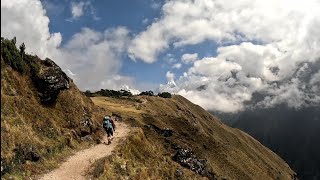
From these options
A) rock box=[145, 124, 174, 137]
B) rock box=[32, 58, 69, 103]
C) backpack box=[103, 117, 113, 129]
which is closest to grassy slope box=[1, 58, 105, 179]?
rock box=[32, 58, 69, 103]

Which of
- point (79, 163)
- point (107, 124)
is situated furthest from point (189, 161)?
point (79, 163)

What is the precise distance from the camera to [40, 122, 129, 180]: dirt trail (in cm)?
3316

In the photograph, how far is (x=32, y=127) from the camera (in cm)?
3875

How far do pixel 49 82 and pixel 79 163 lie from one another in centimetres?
1268

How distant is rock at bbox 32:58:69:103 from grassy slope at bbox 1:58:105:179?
0.81 metres

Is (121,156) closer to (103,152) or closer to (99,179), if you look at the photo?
(103,152)

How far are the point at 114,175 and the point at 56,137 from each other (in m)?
7.51

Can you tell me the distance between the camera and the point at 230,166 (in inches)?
5851

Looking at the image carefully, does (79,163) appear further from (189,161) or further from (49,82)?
(189,161)

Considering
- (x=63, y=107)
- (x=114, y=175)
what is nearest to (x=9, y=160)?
(x=114, y=175)

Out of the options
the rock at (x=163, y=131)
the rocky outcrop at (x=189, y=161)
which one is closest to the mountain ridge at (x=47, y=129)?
the rocky outcrop at (x=189, y=161)

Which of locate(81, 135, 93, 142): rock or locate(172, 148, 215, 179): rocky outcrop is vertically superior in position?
locate(172, 148, 215, 179): rocky outcrop

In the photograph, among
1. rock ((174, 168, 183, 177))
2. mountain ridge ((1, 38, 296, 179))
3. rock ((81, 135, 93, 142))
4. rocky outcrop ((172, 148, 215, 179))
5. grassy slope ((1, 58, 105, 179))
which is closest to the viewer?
grassy slope ((1, 58, 105, 179))

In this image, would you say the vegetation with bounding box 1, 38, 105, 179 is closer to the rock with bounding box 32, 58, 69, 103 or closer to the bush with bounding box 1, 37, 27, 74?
the bush with bounding box 1, 37, 27, 74
